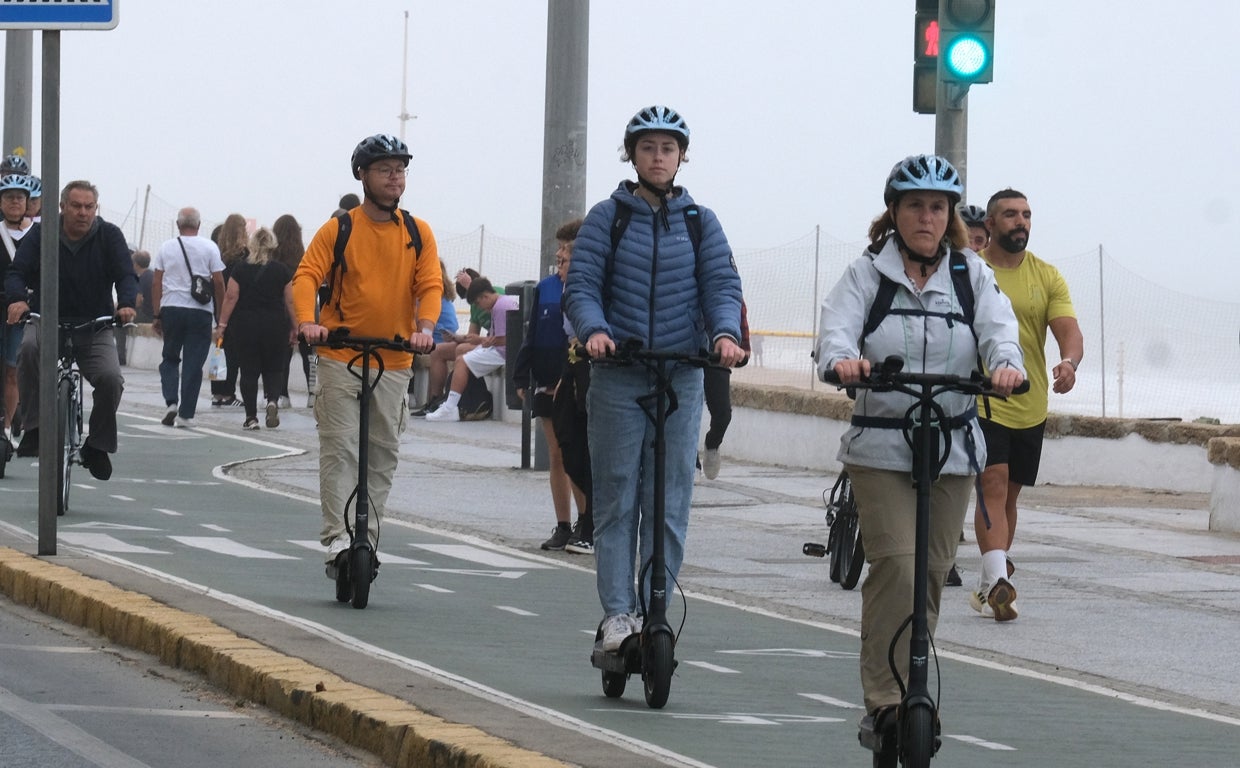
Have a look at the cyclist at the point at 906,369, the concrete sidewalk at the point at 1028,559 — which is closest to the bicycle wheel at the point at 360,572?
the concrete sidewalk at the point at 1028,559

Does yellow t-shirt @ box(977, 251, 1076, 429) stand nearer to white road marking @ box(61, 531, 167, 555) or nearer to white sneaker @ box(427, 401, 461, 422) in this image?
white road marking @ box(61, 531, 167, 555)

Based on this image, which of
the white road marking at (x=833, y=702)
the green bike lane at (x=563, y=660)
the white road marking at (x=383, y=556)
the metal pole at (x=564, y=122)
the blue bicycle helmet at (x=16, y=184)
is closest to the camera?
the green bike lane at (x=563, y=660)

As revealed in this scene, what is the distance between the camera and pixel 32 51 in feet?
79.7

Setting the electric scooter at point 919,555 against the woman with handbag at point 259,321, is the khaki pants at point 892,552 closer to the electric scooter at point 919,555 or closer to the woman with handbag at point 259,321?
the electric scooter at point 919,555

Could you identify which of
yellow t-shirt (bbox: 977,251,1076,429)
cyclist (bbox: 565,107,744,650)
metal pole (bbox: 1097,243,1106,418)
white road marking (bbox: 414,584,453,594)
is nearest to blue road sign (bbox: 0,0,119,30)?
white road marking (bbox: 414,584,453,594)

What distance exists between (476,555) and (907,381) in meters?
6.89

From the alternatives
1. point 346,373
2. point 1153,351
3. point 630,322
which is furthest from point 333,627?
point 1153,351

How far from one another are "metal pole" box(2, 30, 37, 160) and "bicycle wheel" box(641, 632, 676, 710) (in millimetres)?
18663

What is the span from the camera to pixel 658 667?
7453 mm

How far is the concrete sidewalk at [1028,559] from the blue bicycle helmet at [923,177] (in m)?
2.47

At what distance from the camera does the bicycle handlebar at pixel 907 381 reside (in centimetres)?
602

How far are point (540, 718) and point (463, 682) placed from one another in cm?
82

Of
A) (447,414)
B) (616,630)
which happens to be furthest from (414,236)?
(447,414)

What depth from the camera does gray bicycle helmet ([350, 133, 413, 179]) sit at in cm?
1002
